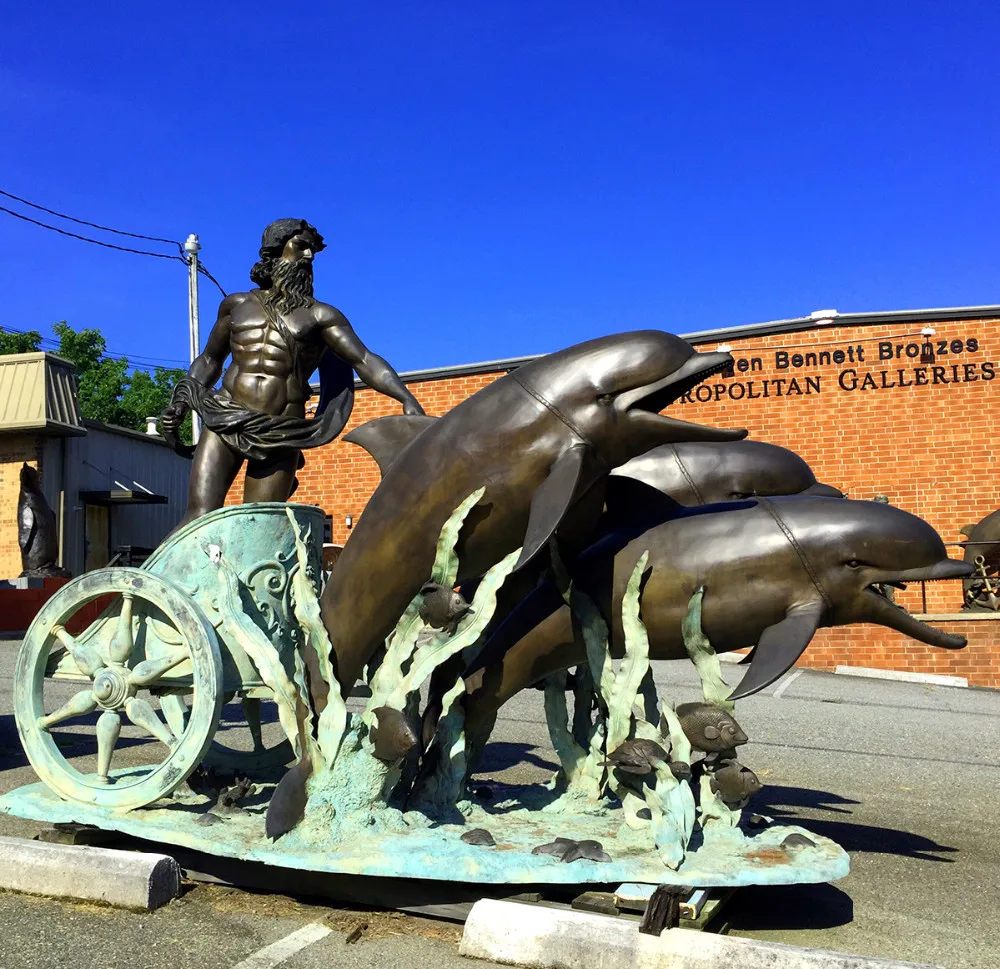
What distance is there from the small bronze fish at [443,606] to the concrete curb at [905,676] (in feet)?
35.0

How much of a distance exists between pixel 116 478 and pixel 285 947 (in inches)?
820

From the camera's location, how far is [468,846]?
4.03 m

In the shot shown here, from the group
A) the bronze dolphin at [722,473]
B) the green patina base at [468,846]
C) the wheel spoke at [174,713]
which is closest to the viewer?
the green patina base at [468,846]

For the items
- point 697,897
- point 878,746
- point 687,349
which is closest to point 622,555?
point 687,349

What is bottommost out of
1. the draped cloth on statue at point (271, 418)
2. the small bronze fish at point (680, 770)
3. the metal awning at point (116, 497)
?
the small bronze fish at point (680, 770)

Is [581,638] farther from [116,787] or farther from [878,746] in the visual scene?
[878,746]

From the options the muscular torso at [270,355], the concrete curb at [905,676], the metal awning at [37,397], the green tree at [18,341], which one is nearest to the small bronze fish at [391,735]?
the muscular torso at [270,355]

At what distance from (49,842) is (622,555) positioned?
282 centimetres

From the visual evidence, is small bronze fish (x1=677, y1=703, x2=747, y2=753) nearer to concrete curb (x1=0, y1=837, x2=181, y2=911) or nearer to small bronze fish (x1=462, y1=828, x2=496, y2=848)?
small bronze fish (x1=462, y1=828, x2=496, y2=848)

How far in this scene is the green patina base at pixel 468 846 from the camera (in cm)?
379

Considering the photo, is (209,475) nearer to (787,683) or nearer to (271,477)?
(271,477)

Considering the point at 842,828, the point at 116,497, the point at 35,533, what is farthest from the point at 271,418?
the point at 116,497

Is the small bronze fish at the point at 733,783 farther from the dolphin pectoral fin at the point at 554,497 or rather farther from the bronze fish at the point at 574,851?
the dolphin pectoral fin at the point at 554,497

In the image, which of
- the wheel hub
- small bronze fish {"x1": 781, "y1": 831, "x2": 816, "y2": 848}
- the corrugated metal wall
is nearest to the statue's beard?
the wheel hub
